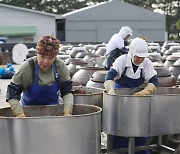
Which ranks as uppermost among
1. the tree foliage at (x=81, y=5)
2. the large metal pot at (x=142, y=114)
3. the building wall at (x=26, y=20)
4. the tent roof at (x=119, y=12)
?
the tree foliage at (x=81, y=5)

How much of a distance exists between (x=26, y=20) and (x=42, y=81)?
30592mm

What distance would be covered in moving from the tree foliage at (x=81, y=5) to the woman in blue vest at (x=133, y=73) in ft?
131

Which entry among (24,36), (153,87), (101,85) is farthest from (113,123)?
(24,36)

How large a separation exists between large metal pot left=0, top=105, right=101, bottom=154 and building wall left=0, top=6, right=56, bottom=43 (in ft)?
99.4

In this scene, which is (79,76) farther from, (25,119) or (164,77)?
(25,119)

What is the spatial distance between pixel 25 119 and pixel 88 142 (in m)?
0.49

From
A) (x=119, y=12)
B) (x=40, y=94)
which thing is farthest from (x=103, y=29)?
(x=40, y=94)

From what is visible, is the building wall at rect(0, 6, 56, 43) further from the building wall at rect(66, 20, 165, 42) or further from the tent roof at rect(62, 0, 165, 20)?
the tent roof at rect(62, 0, 165, 20)

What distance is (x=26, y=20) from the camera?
33.6 m

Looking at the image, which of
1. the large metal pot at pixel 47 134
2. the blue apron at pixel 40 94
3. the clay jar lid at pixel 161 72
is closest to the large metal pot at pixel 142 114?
the blue apron at pixel 40 94

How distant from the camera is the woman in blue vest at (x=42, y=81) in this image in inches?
132

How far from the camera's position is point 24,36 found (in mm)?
33156

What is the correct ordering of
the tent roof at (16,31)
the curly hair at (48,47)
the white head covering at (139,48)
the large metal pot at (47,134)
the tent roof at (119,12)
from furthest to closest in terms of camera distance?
the tent roof at (119,12), the tent roof at (16,31), the white head covering at (139,48), the curly hair at (48,47), the large metal pot at (47,134)

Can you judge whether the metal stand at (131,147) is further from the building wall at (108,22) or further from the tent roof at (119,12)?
the tent roof at (119,12)
